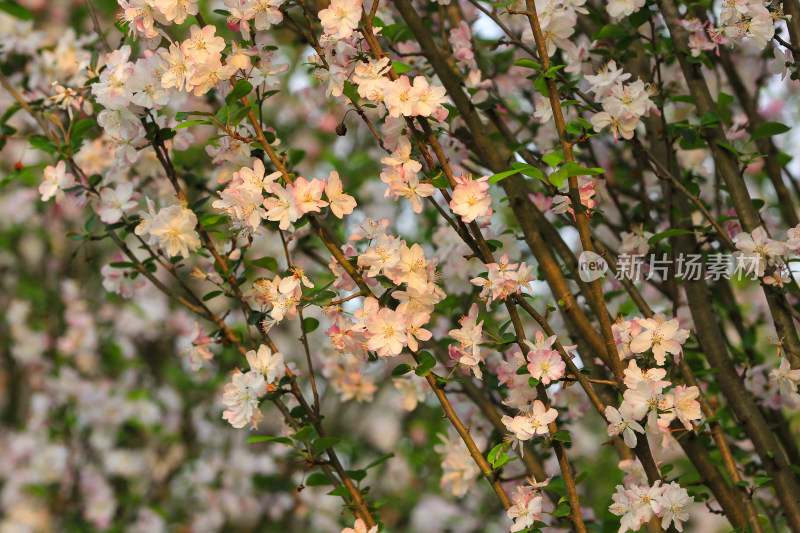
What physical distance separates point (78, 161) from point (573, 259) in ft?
4.93

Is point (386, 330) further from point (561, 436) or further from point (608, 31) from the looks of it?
point (608, 31)

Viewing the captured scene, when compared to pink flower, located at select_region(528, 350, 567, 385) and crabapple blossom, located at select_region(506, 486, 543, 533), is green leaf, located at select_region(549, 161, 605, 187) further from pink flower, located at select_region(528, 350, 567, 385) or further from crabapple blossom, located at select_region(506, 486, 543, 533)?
crabapple blossom, located at select_region(506, 486, 543, 533)

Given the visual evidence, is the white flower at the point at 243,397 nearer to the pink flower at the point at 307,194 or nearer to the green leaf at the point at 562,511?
the pink flower at the point at 307,194

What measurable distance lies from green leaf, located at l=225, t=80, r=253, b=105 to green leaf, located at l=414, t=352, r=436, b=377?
1.76 feet

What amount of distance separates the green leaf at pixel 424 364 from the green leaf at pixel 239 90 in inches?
21.1

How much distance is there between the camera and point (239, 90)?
1250mm

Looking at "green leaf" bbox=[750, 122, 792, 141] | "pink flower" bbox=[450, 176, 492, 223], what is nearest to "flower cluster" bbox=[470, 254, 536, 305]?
"pink flower" bbox=[450, 176, 492, 223]

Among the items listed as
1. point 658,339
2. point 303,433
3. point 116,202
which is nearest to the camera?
point 658,339

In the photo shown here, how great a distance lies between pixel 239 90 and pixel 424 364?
555 millimetres

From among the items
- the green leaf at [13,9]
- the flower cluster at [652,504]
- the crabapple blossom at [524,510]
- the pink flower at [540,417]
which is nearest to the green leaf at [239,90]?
the pink flower at [540,417]

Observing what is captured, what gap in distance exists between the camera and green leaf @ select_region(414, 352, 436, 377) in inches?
48.6

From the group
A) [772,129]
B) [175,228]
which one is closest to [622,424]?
[772,129]

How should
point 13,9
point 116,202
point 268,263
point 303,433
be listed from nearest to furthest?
point 303,433 < point 268,263 < point 116,202 < point 13,9

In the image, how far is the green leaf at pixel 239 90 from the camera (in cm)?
124
